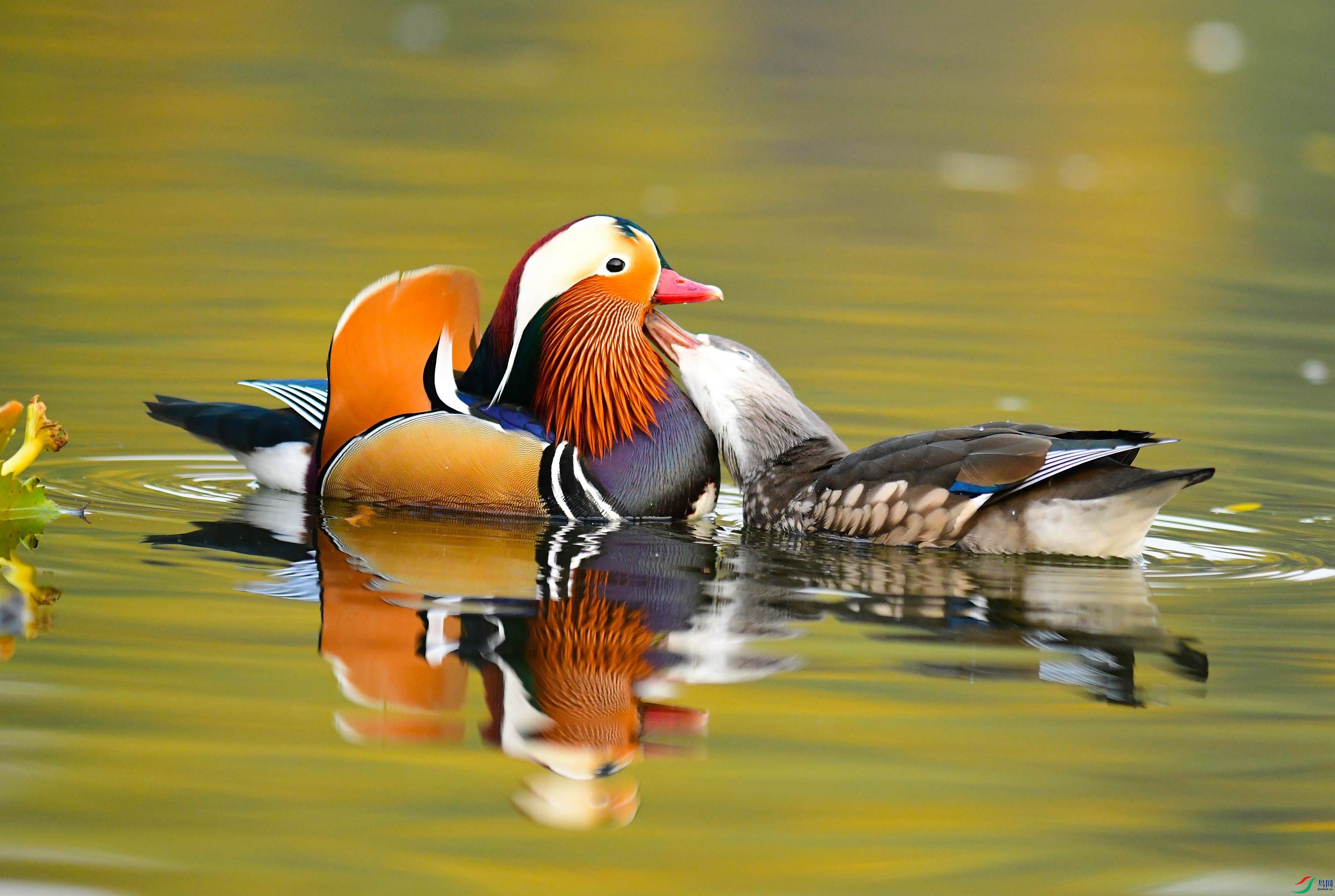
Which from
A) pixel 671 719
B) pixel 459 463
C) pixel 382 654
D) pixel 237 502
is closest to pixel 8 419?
pixel 237 502

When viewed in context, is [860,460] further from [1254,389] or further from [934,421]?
[1254,389]

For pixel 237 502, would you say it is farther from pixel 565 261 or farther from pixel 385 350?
pixel 565 261

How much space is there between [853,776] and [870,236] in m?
11.4

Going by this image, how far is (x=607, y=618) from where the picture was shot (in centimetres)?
598

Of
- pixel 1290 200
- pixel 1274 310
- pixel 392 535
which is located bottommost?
pixel 392 535

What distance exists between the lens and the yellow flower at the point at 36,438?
660cm

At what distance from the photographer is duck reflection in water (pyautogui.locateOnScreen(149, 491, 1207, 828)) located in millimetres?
4902

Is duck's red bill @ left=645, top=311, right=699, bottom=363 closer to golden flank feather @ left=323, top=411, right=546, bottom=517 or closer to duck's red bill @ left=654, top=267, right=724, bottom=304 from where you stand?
duck's red bill @ left=654, top=267, right=724, bottom=304

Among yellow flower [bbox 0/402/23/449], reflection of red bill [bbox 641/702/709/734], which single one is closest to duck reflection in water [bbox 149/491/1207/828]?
reflection of red bill [bbox 641/702/709/734]

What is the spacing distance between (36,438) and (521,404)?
1.93 meters

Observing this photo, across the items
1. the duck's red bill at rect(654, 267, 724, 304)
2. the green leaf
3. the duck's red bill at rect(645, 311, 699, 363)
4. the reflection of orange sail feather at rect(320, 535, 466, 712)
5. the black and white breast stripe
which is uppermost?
the duck's red bill at rect(654, 267, 724, 304)

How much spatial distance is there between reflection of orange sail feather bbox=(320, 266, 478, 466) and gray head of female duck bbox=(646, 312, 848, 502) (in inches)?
35.7

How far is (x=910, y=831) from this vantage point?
14.3 ft

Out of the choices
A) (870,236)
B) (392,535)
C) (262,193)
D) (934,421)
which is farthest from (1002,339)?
(262,193)
